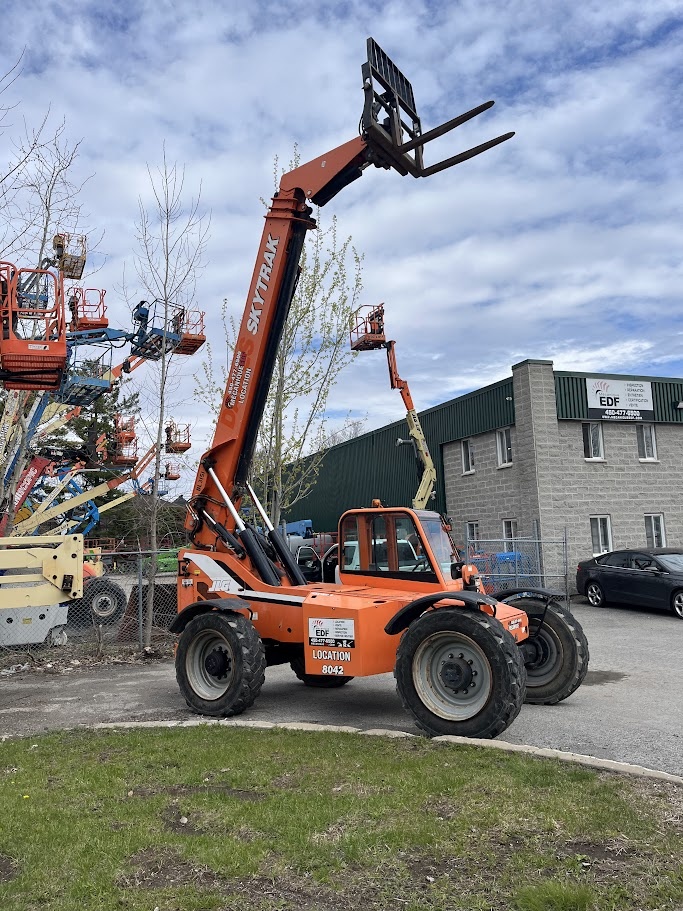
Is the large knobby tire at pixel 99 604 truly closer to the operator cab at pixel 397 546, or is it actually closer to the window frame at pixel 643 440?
the operator cab at pixel 397 546

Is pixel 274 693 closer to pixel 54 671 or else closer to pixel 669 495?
pixel 54 671

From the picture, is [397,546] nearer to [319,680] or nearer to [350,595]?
[350,595]

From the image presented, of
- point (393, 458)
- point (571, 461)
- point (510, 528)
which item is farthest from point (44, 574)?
point (393, 458)

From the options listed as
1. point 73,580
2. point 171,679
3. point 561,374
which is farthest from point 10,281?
point 561,374

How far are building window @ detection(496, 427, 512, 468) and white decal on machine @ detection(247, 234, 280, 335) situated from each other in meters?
15.4

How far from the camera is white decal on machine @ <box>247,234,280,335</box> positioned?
9.23 m

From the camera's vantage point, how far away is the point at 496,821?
478 cm

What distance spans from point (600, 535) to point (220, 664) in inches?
657

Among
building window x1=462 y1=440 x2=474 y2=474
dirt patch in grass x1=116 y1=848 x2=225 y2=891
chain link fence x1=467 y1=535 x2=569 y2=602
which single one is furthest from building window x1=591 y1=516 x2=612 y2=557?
dirt patch in grass x1=116 y1=848 x2=225 y2=891

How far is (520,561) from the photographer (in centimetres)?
2028

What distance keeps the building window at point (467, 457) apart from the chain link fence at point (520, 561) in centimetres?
347

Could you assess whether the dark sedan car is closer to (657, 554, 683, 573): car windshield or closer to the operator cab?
(657, 554, 683, 573): car windshield

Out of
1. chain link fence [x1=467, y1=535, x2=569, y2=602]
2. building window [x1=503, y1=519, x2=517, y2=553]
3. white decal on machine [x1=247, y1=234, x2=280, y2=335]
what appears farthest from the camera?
building window [x1=503, y1=519, x2=517, y2=553]

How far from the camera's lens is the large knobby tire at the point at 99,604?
1581 cm
